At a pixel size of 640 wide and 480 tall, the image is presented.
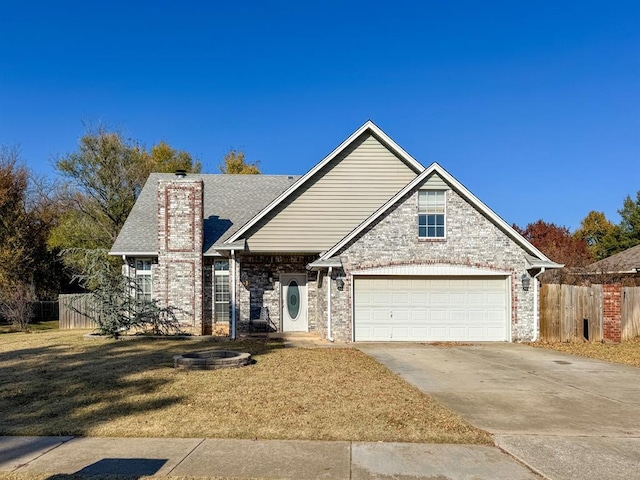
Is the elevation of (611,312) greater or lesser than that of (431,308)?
lesser

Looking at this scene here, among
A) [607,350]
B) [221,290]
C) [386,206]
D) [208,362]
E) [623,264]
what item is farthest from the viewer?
[623,264]

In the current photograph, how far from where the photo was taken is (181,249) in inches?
741

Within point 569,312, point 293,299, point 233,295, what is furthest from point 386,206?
point 569,312

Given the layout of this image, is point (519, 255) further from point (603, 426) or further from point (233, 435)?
point (233, 435)

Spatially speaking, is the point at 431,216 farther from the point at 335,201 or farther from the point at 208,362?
the point at 208,362

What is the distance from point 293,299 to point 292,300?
2.1 inches

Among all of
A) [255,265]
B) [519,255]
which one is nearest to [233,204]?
[255,265]

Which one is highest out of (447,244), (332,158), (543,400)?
(332,158)

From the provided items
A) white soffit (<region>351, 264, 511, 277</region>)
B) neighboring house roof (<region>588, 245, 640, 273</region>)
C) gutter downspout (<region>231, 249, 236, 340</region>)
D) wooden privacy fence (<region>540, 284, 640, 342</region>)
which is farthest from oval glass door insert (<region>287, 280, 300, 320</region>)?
neighboring house roof (<region>588, 245, 640, 273</region>)

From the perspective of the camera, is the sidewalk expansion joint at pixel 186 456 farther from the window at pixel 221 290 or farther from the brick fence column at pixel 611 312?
the brick fence column at pixel 611 312

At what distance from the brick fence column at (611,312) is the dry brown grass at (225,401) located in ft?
30.7

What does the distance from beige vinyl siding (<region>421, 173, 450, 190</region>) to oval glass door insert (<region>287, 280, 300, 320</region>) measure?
603 centimetres

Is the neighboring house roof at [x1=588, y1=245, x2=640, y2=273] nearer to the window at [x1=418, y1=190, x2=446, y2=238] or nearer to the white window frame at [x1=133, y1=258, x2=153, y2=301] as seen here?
the window at [x1=418, y1=190, x2=446, y2=238]

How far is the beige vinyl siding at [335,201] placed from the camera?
17656mm
